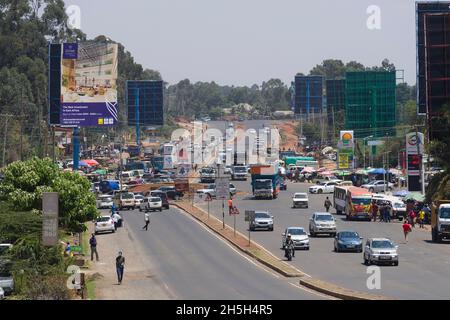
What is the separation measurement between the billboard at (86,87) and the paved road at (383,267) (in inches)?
482

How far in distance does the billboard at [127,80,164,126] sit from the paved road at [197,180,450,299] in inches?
2880

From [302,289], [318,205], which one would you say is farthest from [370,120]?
[302,289]

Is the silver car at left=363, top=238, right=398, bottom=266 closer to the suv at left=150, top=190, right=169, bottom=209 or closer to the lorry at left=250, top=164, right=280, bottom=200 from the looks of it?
the suv at left=150, top=190, right=169, bottom=209

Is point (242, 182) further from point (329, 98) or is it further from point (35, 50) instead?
point (35, 50)

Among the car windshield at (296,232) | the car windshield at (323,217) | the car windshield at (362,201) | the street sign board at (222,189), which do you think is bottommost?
the car windshield at (296,232)

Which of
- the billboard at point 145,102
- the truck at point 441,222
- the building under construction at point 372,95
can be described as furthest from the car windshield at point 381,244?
the billboard at point 145,102

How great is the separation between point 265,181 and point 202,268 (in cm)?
4220

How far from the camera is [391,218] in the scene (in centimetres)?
6738

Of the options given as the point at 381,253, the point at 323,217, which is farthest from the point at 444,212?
the point at 381,253

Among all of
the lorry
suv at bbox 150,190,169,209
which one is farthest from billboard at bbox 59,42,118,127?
the lorry

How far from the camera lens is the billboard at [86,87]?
77.4 metres

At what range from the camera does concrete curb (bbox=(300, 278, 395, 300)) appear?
29.2m

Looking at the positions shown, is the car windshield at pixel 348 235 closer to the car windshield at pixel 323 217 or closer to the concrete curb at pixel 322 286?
the concrete curb at pixel 322 286
